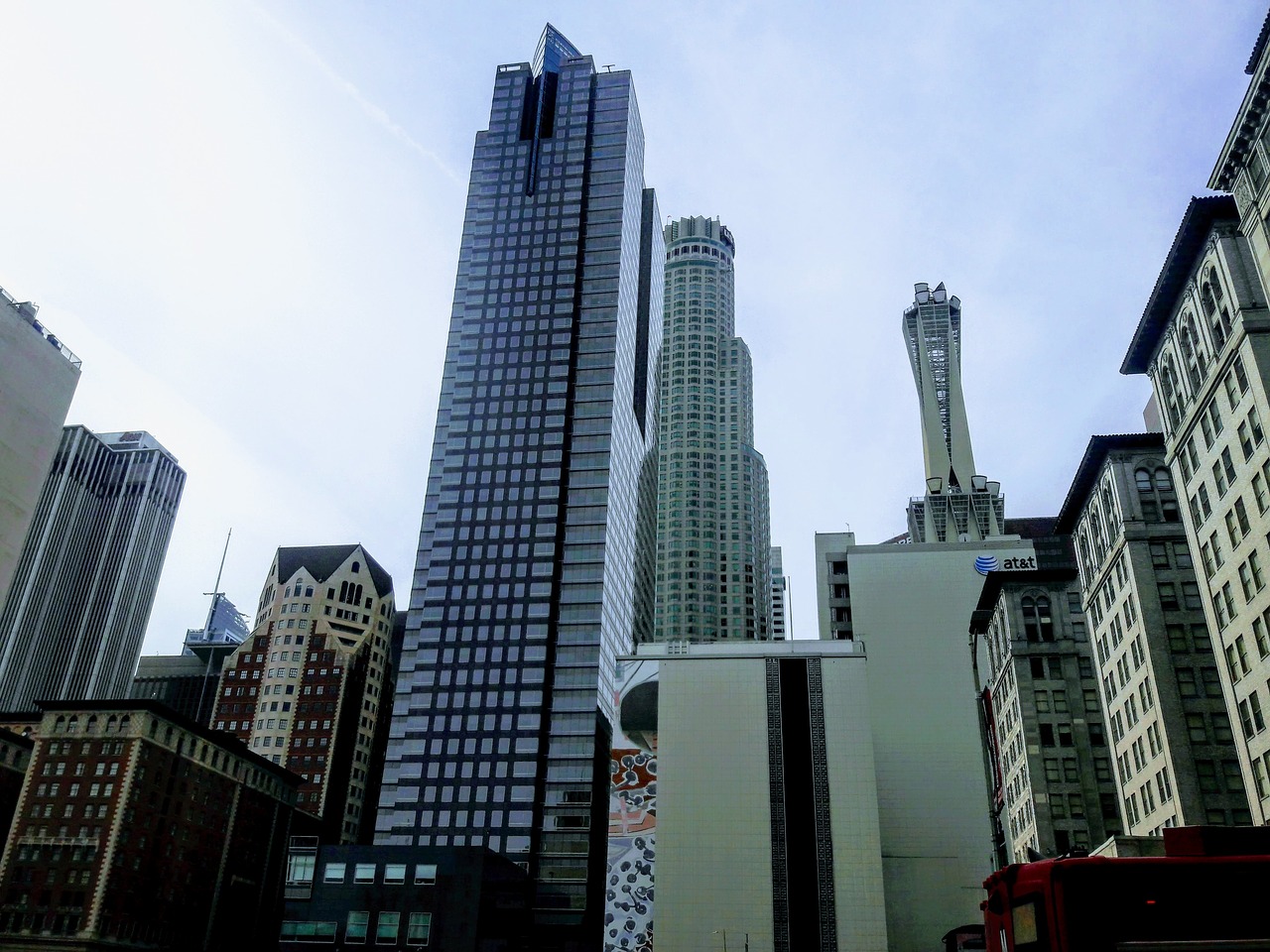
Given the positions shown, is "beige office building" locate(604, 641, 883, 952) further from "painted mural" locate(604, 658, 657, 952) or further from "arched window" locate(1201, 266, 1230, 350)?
"arched window" locate(1201, 266, 1230, 350)

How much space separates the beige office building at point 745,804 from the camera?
119500 millimetres

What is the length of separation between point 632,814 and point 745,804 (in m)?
13.6

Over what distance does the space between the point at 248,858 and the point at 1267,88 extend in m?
153

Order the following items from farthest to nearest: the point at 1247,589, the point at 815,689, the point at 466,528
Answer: the point at 466,528, the point at 815,689, the point at 1247,589

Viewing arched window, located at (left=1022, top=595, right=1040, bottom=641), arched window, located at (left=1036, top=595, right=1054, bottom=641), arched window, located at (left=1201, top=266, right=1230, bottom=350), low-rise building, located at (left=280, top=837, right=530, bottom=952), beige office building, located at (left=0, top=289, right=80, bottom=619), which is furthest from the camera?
arched window, located at (left=1022, top=595, right=1040, bottom=641)

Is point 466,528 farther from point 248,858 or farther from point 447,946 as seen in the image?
point 447,946

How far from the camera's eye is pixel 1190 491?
213 ft

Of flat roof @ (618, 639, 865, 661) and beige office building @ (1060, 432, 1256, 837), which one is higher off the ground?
flat roof @ (618, 639, 865, 661)

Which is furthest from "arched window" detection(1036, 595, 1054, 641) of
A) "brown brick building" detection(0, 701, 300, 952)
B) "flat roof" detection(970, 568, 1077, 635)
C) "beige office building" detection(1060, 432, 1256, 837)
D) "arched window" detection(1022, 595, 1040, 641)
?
"brown brick building" detection(0, 701, 300, 952)

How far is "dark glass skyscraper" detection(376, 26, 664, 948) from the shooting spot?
5694 inches

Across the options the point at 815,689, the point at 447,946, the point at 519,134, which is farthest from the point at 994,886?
the point at 519,134

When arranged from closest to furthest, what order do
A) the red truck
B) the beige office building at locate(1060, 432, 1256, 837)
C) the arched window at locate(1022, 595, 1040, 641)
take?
the red truck < the beige office building at locate(1060, 432, 1256, 837) < the arched window at locate(1022, 595, 1040, 641)

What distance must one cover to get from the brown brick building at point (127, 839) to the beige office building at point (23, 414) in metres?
30.5

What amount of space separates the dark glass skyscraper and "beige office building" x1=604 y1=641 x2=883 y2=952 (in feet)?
58.4
